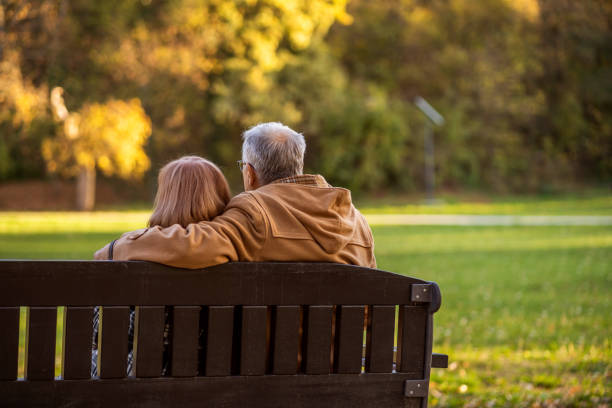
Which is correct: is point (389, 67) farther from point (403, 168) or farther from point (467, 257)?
point (467, 257)

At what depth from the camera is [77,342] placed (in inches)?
96.3

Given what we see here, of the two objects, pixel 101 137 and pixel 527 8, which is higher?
pixel 527 8

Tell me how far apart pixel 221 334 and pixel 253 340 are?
0.11 metres

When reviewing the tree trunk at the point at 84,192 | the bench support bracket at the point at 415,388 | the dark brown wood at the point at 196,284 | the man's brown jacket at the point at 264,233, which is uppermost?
the man's brown jacket at the point at 264,233

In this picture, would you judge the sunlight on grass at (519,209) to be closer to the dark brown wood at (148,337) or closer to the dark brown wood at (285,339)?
the dark brown wood at (285,339)

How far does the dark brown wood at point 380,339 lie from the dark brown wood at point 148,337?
28.4 inches

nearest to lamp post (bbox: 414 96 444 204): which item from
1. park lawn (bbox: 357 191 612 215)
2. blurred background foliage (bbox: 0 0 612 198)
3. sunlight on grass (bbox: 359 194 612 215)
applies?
blurred background foliage (bbox: 0 0 612 198)

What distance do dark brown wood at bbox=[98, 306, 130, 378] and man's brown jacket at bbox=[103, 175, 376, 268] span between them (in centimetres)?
20

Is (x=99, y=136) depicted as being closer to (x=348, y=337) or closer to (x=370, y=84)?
(x=370, y=84)

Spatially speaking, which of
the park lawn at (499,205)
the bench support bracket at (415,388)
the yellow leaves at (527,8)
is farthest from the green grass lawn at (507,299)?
the yellow leaves at (527,8)

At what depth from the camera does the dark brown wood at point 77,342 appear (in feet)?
7.97

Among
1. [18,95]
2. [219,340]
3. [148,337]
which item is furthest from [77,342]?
[18,95]

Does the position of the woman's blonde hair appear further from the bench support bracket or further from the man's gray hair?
the bench support bracket

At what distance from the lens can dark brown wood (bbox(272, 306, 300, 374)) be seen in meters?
2.60
